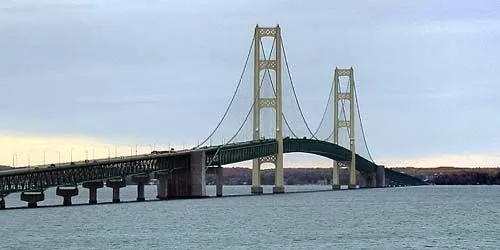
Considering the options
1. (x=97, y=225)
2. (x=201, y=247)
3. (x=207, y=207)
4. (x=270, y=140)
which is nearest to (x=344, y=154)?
(x=270, y=140)

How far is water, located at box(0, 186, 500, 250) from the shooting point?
193 ft

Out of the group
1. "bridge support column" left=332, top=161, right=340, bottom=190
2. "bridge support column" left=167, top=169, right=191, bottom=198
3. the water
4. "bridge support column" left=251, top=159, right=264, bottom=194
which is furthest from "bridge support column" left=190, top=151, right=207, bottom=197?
"bridge support column" left=332, top=161, right=340, bottom=190

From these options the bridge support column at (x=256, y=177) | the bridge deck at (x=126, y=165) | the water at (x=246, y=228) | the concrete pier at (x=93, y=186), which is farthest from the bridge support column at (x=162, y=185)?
the water at (x=246, y=228)

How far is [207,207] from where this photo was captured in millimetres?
101312

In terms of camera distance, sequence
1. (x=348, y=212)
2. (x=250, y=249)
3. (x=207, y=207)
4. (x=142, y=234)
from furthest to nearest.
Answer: (x=207, y=207), (x=348, y=212), (x=142, y=234), (x=250, y=249)

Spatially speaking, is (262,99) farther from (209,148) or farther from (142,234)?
(142,234)

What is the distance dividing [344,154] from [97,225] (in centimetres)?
9952

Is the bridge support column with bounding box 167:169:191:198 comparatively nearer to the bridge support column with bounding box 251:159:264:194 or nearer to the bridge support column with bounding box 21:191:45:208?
the bridge support column with bounding box 251:159:264:194

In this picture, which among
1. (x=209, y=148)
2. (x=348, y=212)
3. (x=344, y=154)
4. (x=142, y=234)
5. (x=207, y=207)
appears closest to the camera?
(x=142, y=234)

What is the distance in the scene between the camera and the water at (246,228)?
58938 mm

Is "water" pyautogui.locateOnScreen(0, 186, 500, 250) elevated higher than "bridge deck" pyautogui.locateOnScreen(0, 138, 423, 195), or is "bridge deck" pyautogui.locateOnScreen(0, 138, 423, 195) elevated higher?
"bridge deck" pyautogui.locateOnScreen(0, 138, 423, 195)

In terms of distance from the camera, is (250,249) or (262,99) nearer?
(250,249)

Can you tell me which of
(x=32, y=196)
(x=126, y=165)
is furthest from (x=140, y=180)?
(x=32, y=196)

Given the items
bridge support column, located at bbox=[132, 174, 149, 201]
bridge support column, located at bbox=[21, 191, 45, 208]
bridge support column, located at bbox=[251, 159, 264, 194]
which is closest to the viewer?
bridge support column, located at bbox=[21, 191, 45, 208]
